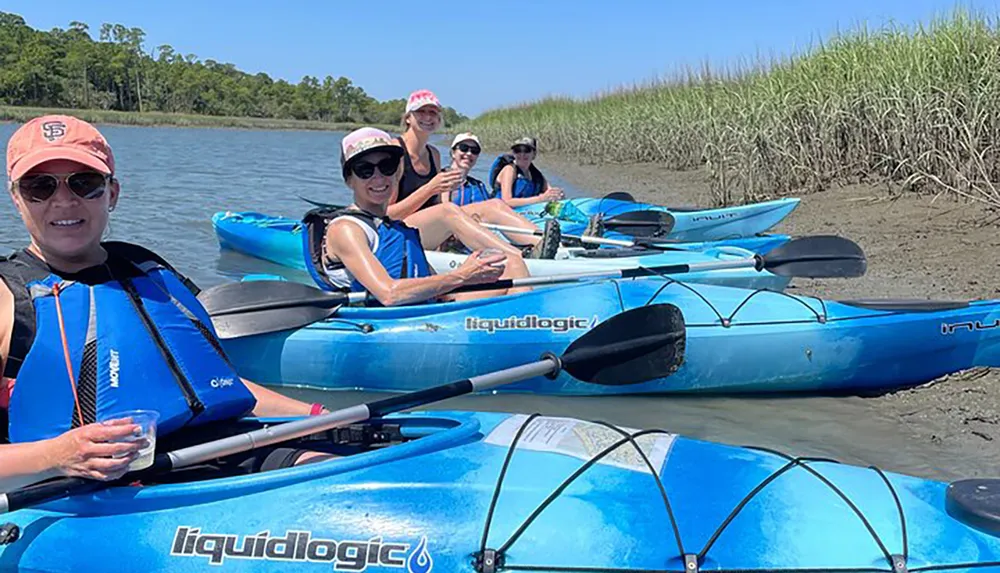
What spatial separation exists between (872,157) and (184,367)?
9.09 meters

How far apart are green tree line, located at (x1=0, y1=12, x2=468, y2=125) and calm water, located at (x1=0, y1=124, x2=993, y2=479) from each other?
53180 mm

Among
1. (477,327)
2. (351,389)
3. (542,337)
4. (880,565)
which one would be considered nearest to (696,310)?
(542,337)

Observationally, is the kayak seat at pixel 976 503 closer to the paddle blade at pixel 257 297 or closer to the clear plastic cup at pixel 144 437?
the clear plastic cup at pixel 144 437

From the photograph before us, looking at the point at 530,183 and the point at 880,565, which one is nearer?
the point at 880,565

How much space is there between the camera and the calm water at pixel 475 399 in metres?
3.78

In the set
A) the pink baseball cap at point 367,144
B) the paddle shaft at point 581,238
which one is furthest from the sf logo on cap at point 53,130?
the paddle shaft at point 581,238

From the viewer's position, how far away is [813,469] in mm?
2377

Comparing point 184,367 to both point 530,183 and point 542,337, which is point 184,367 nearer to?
point 542,337

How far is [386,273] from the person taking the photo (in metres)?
4.32

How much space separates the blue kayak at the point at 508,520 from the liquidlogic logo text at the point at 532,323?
226 centimetres

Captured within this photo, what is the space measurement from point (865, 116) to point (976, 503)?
824 cm

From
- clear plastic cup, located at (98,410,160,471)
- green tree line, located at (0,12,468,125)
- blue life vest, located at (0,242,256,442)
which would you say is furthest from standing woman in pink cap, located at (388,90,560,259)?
green tree line, located at (0,12,468,125)

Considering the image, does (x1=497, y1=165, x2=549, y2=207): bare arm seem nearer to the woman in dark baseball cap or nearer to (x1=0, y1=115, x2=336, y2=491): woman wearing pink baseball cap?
the woman in dark baseball cap

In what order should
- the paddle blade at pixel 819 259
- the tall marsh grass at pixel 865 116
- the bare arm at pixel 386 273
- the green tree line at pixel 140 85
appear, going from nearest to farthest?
1. the bare arm at pixel 386 273
2. the paddle blade at pixel 819 259
3. the tall marsh grass at pixel 865 116
4. the green tree line at pixel 140 85
